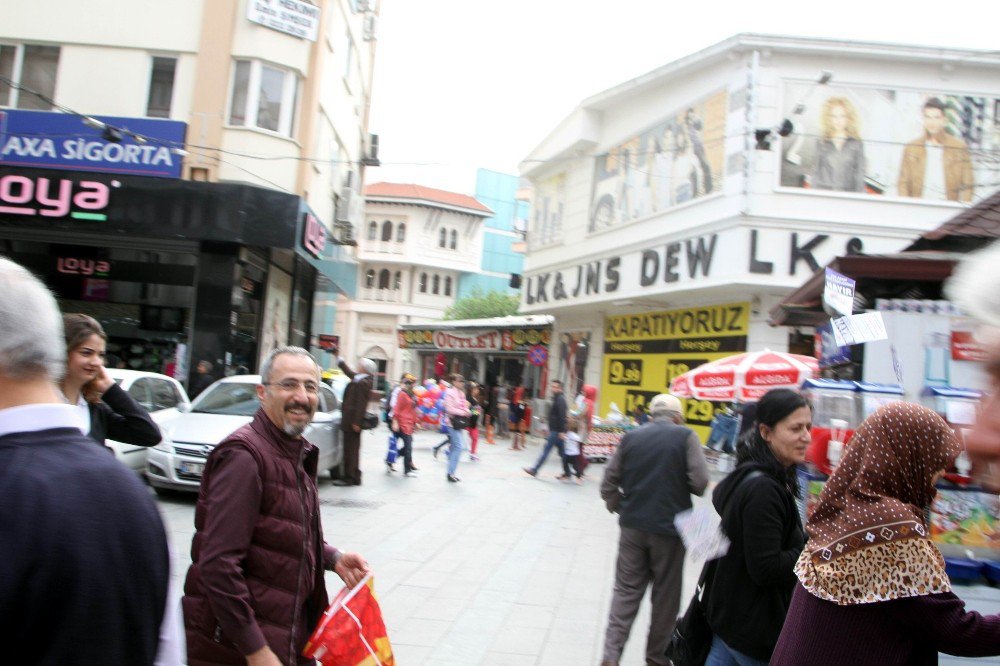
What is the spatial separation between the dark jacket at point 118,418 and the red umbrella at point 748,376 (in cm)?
857

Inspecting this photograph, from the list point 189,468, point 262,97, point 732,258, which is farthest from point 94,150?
point 732,258

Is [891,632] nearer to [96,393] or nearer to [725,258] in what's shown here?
[96,393]

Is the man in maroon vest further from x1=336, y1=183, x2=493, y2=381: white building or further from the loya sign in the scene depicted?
x1=336, y1=183, x2=493, y2=381: white building

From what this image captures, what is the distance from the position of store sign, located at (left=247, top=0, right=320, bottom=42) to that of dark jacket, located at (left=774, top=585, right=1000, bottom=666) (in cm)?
1932

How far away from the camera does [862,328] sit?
18.0ft

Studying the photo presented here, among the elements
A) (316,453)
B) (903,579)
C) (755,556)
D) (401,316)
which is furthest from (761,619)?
(401,316)

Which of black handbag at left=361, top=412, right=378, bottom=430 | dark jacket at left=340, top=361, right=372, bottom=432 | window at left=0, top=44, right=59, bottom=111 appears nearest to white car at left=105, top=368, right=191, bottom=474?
dark jacket at left=340, top=361, right=372, bottom=432

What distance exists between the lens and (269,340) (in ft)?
71.9

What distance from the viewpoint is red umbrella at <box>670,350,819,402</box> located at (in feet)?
37.7

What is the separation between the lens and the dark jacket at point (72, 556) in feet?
4.83

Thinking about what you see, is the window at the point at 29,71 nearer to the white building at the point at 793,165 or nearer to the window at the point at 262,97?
the window at the point at 262,97

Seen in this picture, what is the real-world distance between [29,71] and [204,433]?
13.5 meters

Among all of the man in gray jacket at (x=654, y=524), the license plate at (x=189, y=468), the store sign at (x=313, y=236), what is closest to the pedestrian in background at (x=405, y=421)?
the license plate at (x=189, y=468)

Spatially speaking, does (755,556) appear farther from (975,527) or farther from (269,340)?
(269,340)
